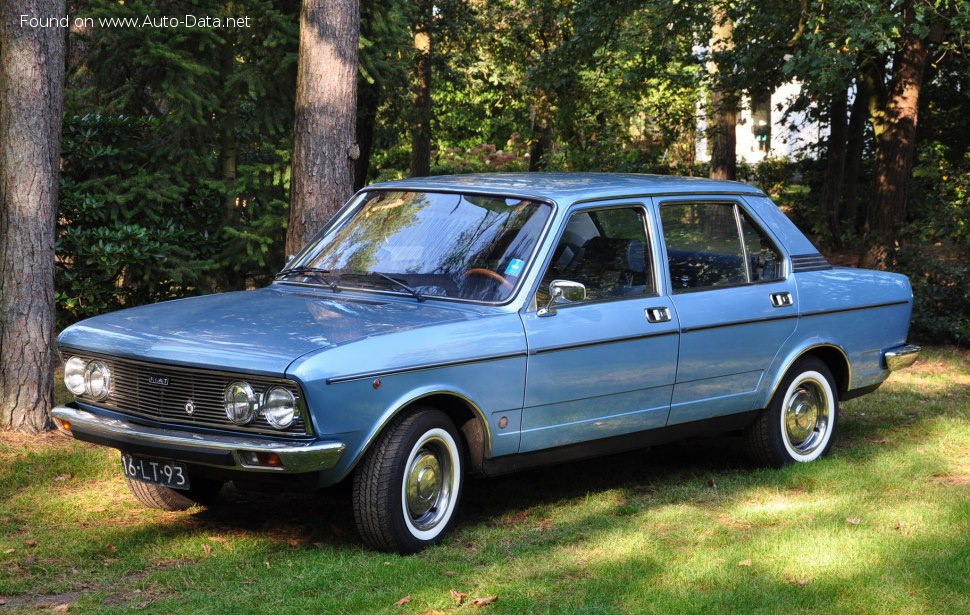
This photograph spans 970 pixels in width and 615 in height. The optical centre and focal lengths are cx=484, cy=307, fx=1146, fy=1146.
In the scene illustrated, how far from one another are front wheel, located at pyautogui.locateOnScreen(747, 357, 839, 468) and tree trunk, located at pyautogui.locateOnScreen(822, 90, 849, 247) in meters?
11.9

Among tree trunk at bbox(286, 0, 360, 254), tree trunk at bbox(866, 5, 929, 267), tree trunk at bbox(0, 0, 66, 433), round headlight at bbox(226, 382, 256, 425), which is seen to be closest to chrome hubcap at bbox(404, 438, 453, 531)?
round headlight at bbox(226, 382, 256, 425)

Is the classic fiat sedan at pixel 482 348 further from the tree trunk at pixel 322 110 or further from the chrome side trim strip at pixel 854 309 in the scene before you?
the tree trunk at pixel 322 110

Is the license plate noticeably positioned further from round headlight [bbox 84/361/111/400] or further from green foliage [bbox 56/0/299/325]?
green foliage [bbox 56/0/299/325]

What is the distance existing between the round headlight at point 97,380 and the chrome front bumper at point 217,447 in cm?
21

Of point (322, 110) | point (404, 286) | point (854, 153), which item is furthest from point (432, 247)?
point (854, 153)

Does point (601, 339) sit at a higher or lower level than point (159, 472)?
higher

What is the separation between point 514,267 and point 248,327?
4.69ft

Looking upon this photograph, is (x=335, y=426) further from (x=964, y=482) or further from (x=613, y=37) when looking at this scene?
(x=613, y=37)

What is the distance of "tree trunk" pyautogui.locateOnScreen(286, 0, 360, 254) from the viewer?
919 cm

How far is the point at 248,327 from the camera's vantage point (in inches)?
212

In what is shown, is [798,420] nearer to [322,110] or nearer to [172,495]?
[172,495]

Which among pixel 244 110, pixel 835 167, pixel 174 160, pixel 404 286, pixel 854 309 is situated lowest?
pixel 854 309

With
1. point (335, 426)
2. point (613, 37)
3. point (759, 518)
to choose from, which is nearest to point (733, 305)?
point (759, 518)

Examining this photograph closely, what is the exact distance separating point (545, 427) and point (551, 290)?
2.34 feet
